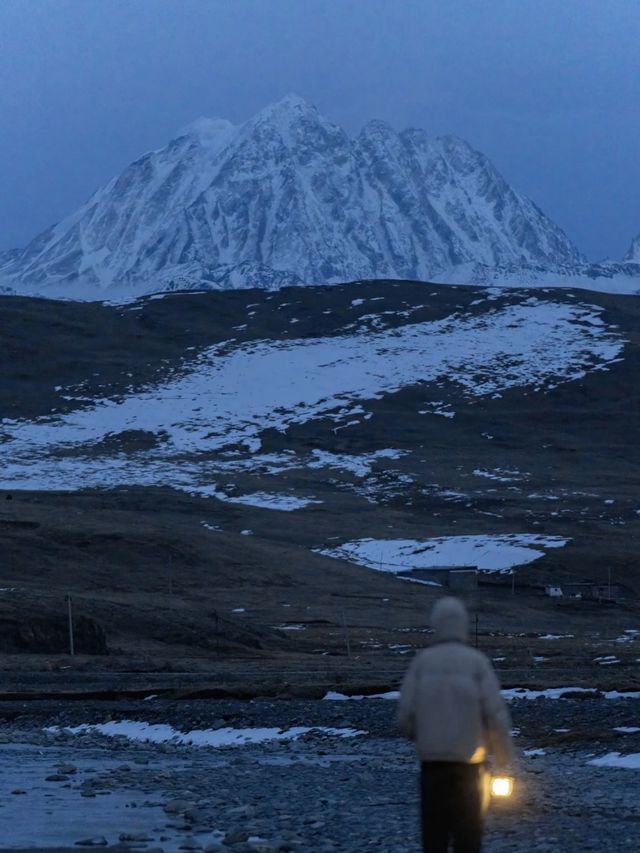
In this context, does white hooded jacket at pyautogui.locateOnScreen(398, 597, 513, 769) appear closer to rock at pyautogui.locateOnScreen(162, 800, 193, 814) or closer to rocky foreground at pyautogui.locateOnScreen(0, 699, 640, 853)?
rocky foreground at pyautogui.locateOnScreen(0, 699, 640, 853)

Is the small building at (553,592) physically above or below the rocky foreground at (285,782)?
above

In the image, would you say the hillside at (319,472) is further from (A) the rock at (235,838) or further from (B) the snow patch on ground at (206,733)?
(A) the rock at (235,838)

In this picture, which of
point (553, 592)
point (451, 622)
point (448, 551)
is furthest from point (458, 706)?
point (448, 551)

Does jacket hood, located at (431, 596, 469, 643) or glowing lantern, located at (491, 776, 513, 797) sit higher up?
jacket hood, located at (431, 596, 469, 643)

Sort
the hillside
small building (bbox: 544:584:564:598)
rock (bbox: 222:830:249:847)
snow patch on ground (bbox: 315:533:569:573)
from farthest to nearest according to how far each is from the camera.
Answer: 1. snow patch on ground (bbox: 315:533:569:573)
2. small building (bbox: 544:584:564:598)
3. the hillside
4. rock (bbox: 222:830:249:847)

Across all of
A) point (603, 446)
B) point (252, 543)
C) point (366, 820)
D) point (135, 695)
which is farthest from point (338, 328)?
point (366, 820)

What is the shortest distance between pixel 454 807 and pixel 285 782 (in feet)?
26.9

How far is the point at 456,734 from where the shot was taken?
8758 mm

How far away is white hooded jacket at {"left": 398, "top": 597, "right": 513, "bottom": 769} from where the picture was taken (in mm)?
8773

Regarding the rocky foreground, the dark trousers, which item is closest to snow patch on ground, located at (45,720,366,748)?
the rocky foreground

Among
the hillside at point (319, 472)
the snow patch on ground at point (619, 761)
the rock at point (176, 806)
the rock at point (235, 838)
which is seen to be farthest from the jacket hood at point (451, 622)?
the hillside at point (319, 472)

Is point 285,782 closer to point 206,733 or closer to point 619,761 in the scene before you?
point 619,761

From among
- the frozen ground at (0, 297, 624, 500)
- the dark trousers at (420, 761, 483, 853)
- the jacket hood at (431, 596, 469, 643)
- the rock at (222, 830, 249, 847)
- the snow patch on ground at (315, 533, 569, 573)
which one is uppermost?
the frozen ground at (0, 297, 624, 500)

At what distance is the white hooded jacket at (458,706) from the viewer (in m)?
8.77
